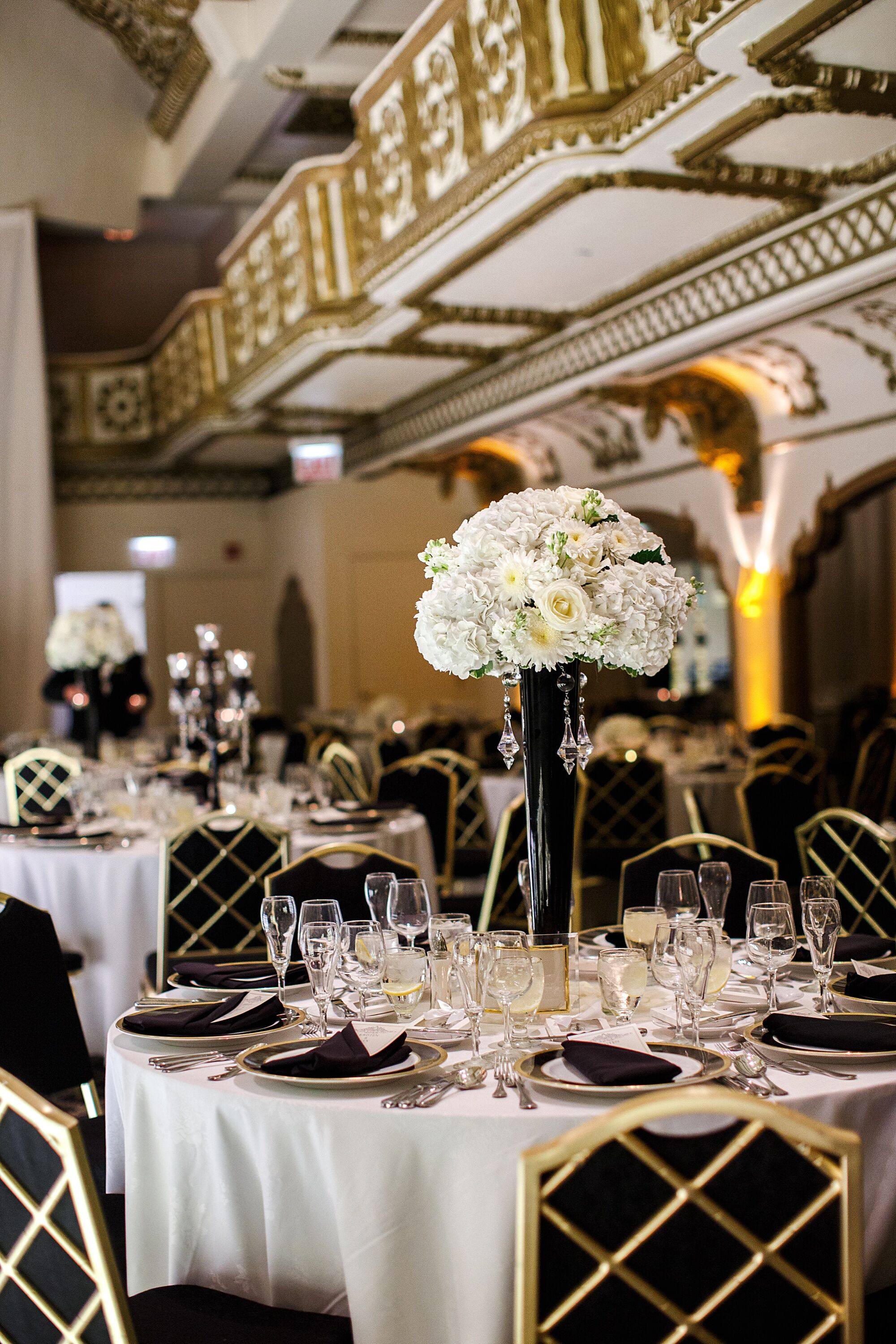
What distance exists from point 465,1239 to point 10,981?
1688 millimetres

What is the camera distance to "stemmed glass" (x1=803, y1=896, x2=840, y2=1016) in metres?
2.58

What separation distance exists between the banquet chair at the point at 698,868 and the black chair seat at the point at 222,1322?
176cm

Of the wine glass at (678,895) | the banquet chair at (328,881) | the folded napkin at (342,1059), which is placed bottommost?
the folded napkin at (342,1059)

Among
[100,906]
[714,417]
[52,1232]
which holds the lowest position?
[100,906]

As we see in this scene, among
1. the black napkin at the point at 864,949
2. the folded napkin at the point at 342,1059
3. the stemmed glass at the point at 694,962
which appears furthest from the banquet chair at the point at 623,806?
the folded napkin at the point at 342,1059

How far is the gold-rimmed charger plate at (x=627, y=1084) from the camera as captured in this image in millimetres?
2055

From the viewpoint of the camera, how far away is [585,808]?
6789 mm

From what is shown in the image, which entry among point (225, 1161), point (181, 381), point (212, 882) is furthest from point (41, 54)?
point (225, 1161)

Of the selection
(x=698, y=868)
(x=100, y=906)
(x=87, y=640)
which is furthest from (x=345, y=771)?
(x=698, y=868)

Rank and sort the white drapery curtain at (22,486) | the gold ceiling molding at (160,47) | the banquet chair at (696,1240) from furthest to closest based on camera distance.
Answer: the white drapery curtain at (22,486), the gold ceiling molding at (160,47), the banquet chair at (696,1240)

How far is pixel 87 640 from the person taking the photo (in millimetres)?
8391

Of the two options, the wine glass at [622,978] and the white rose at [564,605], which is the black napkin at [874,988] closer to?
the wine glass at [622,978]

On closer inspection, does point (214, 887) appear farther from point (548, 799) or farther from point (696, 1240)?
point (696, 1240)

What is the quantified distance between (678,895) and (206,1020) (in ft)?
3.43
